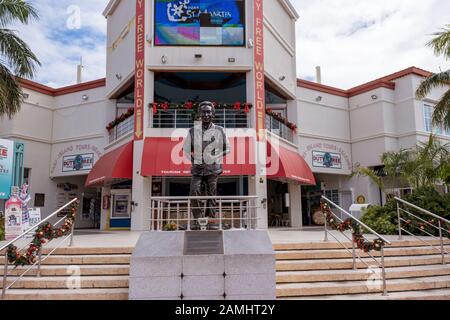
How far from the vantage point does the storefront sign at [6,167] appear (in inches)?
462

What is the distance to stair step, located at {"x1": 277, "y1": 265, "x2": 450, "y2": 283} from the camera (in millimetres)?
6508

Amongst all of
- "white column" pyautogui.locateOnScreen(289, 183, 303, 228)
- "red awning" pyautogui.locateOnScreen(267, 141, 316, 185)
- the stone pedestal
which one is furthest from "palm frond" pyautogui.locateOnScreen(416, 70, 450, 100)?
the stone pedestal

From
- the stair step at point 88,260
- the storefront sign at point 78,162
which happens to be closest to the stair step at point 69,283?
the stair step at point 88,260

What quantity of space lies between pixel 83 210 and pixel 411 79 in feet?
63.7

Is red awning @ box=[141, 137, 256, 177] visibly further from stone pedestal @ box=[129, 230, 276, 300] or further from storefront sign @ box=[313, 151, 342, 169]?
stone pedestal @ box=[129, 230, 276, 300]

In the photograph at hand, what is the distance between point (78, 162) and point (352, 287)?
16671 millimetres

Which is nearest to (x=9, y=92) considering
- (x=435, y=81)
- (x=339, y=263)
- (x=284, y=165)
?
(x=284, y=165)

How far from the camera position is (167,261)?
222 inches

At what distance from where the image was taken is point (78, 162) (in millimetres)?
19672

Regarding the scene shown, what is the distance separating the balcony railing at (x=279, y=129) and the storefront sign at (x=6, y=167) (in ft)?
32.8

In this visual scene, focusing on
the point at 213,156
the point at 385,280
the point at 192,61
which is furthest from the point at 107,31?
the point at 385,280

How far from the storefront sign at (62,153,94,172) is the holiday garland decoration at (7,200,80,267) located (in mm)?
11850
